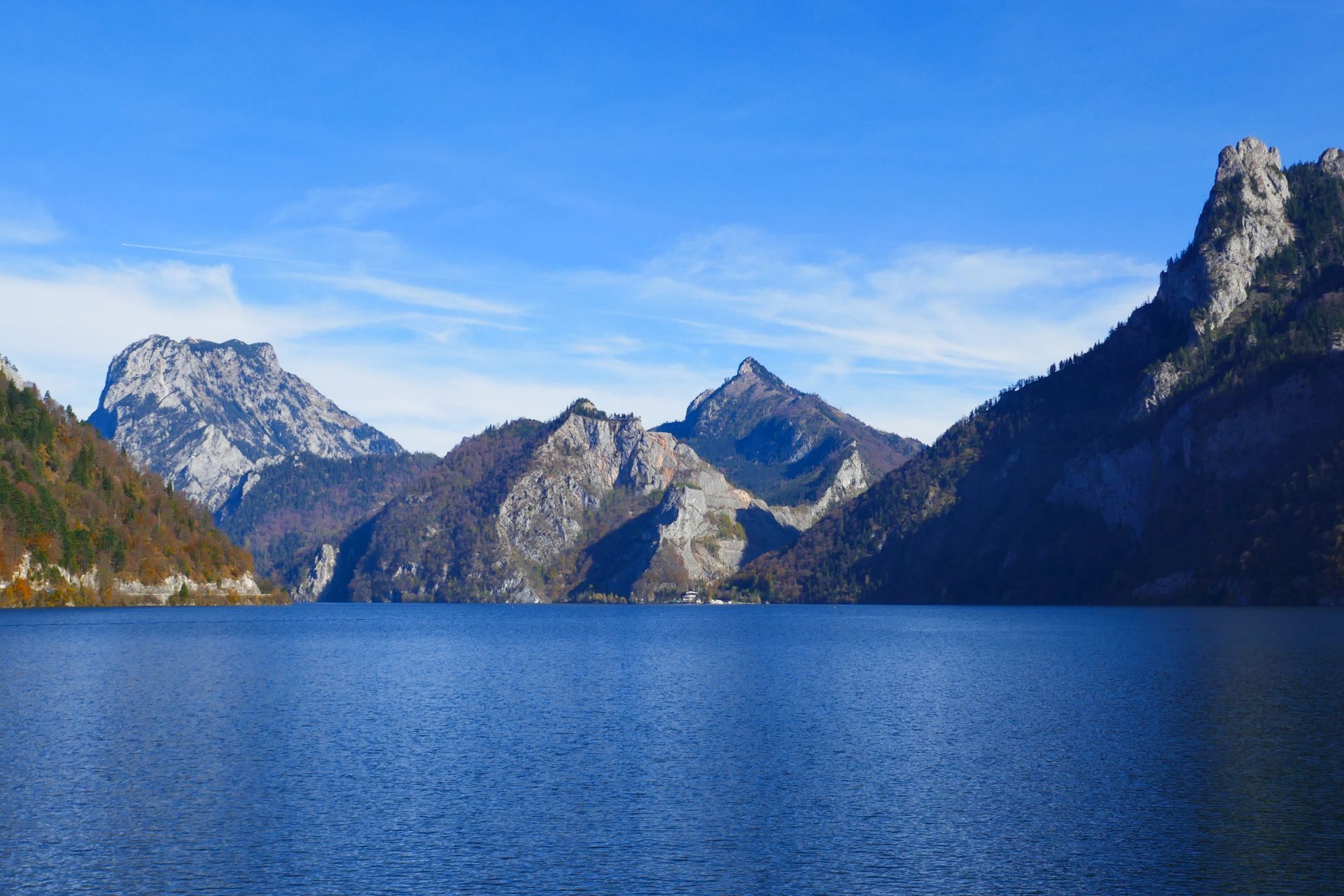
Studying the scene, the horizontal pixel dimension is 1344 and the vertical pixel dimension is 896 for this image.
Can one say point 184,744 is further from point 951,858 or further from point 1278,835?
point 1278,835

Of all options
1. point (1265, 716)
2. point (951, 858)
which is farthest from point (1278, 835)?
point (1265, 716)

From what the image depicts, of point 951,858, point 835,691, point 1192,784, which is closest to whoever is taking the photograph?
point 951,858

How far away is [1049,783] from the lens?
51.8m

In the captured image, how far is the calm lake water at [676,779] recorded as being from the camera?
38.0 m

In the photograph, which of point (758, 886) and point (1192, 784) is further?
point (1192, 784)

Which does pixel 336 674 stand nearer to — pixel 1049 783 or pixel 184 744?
pixel 184 744

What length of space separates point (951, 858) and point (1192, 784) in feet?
55.9

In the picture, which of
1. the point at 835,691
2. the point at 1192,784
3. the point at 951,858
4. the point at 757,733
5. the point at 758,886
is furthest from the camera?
the point at 835,691

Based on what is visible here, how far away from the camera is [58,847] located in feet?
132

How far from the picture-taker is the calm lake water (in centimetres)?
3803

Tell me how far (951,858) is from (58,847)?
32287 millimetres

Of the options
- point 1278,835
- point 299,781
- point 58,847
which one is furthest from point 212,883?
point 1278,835

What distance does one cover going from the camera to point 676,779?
53.1 m

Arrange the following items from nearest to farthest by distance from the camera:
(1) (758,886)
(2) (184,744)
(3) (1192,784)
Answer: (1) (758,886), (3) (1192,784), (2) (184,744)
